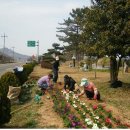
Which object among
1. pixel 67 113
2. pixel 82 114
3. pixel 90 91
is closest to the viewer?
pixel 67 113

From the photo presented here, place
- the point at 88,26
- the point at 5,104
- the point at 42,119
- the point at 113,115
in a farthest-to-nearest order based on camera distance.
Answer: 1. the point at 88,26
2. the point at 113,115
3. the point at 42,119
4. the point at 5,104

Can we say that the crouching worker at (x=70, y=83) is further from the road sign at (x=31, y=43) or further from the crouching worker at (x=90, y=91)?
the road sign at (x=31, y=43)

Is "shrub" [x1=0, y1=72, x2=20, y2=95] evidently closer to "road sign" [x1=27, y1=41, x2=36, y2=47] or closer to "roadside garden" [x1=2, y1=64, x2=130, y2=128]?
"roadside garden" [x1=2, y1=64, x2=130, y2=128]

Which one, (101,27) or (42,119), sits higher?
(101,27)

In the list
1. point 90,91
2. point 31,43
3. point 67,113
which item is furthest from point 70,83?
point 31,43

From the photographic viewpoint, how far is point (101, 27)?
24641mm

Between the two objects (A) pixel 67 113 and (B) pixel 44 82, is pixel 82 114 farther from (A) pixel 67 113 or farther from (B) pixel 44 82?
(B) pixel 44 82

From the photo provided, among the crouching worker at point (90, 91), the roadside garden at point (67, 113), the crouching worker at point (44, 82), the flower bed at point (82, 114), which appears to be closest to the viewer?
the flower bed at point (82, 114)

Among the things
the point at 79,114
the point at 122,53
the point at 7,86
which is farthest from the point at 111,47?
the point at 79,114

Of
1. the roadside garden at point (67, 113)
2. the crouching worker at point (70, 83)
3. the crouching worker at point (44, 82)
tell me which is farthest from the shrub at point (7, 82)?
the crouching worker at point (70, 83)

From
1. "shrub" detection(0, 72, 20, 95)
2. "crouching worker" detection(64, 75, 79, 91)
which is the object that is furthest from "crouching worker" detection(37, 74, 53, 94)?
"shrub" detection(0, 72, 20, 95)

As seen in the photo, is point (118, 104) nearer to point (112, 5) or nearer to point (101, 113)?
point (101, 113)

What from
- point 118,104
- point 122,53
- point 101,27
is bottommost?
point 118,104

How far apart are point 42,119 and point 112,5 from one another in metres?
12.0
